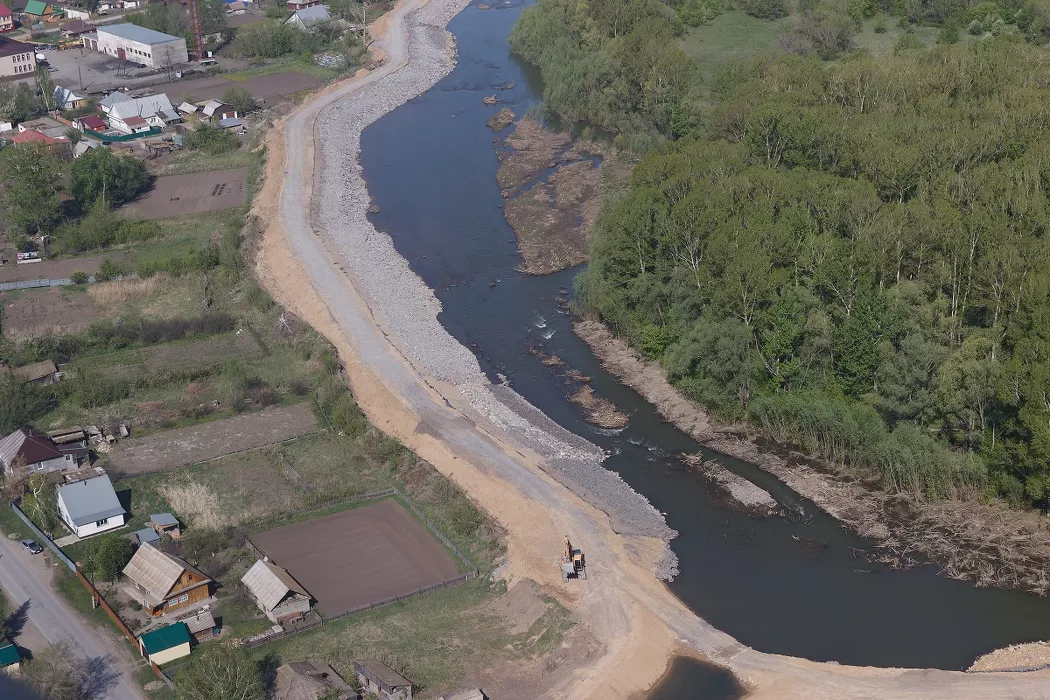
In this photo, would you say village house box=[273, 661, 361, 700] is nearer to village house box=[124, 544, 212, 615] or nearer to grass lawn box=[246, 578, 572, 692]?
grass lawn box=[246, 578, 572, 692]

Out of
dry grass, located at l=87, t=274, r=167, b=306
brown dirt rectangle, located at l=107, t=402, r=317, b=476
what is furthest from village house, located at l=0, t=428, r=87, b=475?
dry grass, located at l=87, t=274, r=167, b=306

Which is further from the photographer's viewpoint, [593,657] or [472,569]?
[472,569]

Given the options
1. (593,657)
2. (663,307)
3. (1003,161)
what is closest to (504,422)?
(663,307)

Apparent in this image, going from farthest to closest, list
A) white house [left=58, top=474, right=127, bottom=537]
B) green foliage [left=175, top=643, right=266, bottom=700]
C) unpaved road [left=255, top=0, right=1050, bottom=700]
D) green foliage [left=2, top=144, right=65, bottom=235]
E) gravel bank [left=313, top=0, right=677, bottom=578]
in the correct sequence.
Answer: green foliage [left=2, top=144, right=65, bottom=235]
gravel bank [left=313, top=0, right=677, bottom=578]
white house [left=58, top=474, right=127, bottom=537]
unpaved road [left=255, top=0, right=1050, bottom=700]
green foliage [left=175, top=643, right=266, bottom=700]

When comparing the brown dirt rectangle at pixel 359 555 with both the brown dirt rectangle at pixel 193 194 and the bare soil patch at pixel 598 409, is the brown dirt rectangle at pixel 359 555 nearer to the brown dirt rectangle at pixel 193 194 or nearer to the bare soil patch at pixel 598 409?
the bare soil patch at pixel 598 409

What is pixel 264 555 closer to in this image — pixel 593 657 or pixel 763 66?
pixel 593 657

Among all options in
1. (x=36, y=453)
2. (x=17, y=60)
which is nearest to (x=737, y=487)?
(x=36, y=453)

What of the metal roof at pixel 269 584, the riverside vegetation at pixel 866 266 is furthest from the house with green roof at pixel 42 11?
the metal roof at pixel 269 584

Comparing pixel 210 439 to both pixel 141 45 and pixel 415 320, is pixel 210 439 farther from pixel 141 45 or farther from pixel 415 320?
pixel 141 45
